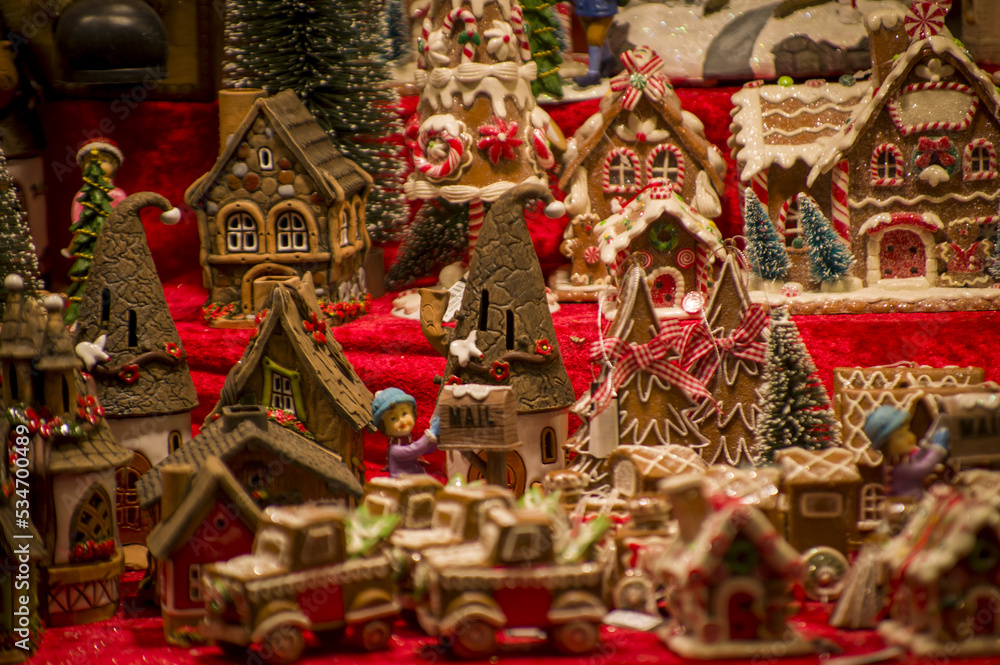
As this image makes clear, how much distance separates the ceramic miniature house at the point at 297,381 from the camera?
4.62m

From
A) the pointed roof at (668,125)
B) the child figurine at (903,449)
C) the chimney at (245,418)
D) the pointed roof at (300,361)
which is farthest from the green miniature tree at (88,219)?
the child figurine at (903,449)

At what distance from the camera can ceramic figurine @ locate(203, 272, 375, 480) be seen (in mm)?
4621

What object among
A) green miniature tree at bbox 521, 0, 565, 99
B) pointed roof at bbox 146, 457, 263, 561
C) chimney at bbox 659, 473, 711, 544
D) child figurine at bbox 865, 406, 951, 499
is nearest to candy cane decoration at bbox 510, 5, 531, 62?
green miniature tree at bbox 521, 0, 565, 99

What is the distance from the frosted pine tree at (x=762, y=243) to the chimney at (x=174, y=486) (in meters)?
3.20

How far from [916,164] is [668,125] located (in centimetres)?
126

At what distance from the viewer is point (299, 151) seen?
5906 mm

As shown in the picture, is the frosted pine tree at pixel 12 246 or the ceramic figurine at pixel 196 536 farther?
the frosted pine tree at pixel 12 246

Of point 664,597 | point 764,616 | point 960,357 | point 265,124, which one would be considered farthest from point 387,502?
point 960,357

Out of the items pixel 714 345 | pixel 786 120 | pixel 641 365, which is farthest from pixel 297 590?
pixel 786 120

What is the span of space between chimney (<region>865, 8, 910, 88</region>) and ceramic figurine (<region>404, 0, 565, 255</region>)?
1.70 metres

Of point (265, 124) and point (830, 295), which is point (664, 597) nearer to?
point (830, 295)

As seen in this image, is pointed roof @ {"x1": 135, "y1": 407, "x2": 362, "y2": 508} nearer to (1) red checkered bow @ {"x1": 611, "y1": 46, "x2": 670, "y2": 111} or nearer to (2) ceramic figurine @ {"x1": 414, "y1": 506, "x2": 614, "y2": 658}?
(2) ceramic figurine @ {"x1": 414, "y1": 506, "x2": 614, "y2": 658}

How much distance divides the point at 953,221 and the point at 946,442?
247cm

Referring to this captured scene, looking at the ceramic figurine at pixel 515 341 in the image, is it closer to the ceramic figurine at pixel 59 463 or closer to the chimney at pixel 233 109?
the ceramic figurine at pixel 59 463
